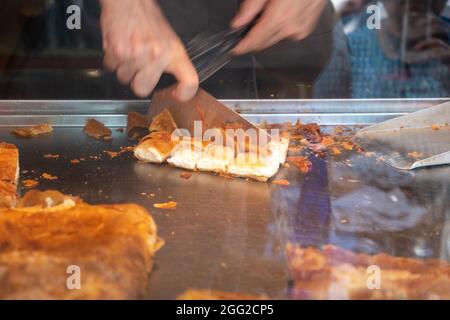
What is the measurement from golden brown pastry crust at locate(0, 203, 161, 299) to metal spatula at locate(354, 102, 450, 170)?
0.82m

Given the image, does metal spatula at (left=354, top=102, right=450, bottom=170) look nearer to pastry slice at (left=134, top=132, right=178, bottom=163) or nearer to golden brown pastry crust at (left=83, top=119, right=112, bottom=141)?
pastry slice at (left=134, top=132, right=178, bottom=163)

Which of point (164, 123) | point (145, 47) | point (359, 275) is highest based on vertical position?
point (145, 47)

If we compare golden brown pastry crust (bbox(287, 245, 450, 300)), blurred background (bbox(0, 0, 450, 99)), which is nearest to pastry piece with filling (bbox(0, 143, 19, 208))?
blurred background (bbox(0, 0, 450, 99))

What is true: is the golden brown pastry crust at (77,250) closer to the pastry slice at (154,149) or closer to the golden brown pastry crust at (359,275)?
the golden brown pastry crust at (359,275)

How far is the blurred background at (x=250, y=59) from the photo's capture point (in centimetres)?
211

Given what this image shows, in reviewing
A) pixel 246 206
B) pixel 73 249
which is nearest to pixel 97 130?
pixel 246 206

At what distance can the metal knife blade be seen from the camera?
1730 millimetres

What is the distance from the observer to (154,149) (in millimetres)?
1703

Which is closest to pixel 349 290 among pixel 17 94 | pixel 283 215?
pixel 283 215

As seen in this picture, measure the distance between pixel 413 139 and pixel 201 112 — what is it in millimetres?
648

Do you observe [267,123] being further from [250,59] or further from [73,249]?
[73,249]

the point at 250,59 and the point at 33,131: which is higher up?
the point at 250,59

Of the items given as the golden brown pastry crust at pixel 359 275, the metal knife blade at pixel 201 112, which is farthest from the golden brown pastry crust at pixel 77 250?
the metal knife blade at pixel 201 112

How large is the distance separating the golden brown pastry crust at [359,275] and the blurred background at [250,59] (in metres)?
0.91
